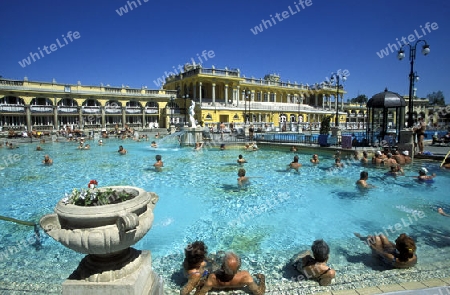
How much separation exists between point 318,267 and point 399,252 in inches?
55.5

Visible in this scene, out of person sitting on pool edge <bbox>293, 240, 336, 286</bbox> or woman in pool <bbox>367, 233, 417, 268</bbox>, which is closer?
person sitting on pool edge <bbox>293, 240, 336, 286</bbox>

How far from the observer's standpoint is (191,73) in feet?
146

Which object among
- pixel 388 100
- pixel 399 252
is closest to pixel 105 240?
pixel 399 252

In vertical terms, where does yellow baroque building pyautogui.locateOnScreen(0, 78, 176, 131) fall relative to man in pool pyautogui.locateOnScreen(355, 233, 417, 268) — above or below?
above

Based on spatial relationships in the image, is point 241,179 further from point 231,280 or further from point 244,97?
point 244,97

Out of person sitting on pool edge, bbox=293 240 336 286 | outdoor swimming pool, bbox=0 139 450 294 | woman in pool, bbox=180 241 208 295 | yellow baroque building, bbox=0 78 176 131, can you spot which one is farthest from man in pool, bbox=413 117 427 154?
yellow baroque building, bbox=0 78 176 131

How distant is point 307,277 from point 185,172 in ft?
30.7

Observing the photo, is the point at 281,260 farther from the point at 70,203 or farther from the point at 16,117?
the point at 16,117

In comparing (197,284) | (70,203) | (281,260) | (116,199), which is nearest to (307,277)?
(281,260)

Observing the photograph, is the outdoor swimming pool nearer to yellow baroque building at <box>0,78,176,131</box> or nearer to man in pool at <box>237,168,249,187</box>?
man in pool at <box>237,168,249,187</box>

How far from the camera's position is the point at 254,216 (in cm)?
728

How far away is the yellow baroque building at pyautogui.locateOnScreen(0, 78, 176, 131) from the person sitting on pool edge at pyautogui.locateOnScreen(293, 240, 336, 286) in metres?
38.4

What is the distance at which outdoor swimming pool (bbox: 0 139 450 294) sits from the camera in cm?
450

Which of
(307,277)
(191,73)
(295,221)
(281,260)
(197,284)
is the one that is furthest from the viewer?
(191,73)
